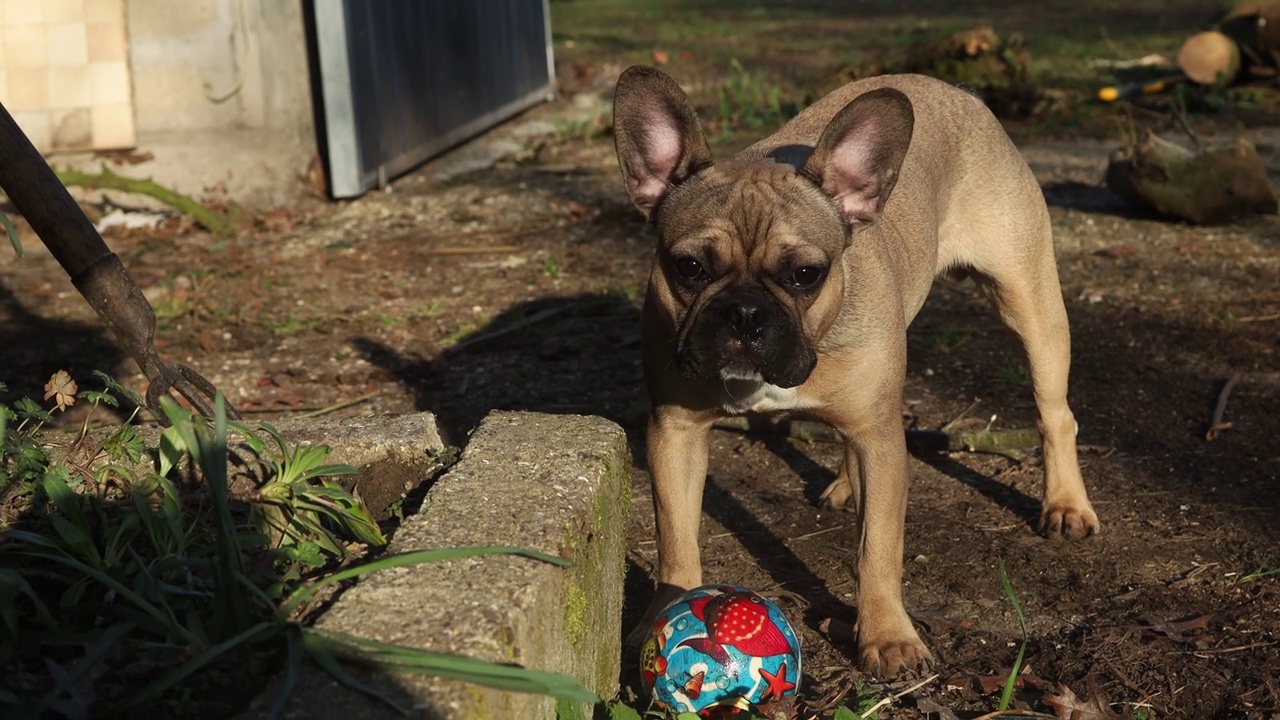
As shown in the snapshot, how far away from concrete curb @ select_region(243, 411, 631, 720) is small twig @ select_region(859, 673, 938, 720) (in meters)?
0.64

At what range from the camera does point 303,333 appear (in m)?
6.99

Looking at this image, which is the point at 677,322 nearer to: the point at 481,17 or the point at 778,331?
the point at 778,331

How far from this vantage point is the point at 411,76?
34.5 feet

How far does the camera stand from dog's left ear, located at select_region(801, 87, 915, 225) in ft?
12.3

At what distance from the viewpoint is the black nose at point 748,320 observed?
3512 mm

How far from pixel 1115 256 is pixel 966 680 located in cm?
482

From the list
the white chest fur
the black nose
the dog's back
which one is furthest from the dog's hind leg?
the black nose

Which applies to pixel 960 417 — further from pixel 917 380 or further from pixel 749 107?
pixel 749 107

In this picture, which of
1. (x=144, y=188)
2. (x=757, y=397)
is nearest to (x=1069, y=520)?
(x=757, y=397)

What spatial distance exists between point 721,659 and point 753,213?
1280mm

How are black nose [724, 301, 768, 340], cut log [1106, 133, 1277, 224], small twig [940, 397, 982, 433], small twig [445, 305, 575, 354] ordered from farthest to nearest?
cut log [1106, 133, 1277, 224] < small twig [445, 305, 575, 354] < small twig [940, 397, 982, 433] < black nose [724, 301, 768, 340]

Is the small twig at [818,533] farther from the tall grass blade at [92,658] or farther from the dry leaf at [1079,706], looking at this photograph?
the tall grass blade at [92,658]

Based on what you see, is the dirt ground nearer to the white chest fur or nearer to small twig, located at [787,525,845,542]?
small twig, located at [787,525,845,542]

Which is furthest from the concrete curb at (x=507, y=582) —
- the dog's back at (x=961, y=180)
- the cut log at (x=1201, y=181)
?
the cut log at (x=1201, y=181)
